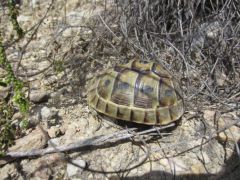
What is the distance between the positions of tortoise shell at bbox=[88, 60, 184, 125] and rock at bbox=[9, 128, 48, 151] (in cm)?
47

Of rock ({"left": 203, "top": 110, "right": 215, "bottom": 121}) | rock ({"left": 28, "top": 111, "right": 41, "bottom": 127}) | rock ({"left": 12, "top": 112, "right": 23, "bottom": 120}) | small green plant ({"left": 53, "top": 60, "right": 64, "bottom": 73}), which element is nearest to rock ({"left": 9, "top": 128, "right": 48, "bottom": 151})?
rock ({"left": 28, "top": 111, "right": 41, "bottom": 127})

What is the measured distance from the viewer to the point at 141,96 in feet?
8.65

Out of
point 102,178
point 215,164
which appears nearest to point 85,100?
point 102,178

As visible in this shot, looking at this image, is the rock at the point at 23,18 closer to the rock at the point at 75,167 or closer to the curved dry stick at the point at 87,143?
the curved dry stick at the point at 87,143

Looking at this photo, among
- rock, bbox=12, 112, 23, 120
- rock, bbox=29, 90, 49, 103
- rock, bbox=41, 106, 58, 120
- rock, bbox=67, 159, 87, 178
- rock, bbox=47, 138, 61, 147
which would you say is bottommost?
rock, bbox=67, 159, 87, 178

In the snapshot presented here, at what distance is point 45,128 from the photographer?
110 inches

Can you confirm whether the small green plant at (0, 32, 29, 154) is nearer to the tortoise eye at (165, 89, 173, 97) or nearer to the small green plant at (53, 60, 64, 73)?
the small green plant at (53, 60, 64, 73)

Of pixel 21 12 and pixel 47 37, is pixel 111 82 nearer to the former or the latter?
pixel 47 37

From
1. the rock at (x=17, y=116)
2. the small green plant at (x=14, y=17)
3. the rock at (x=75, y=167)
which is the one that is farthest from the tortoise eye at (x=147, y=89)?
the small green plant at (x=14, y=17)

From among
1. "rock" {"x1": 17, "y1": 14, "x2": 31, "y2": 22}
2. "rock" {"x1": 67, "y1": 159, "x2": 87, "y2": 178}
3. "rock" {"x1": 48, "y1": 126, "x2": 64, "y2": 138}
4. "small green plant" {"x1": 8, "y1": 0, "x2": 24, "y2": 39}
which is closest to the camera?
"rock" {"x1": 67, "y1": 159, "x2": 87, "y2": 178}

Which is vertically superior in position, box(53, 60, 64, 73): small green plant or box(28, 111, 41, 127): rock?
box(53, 60, 64, 73): small green plant

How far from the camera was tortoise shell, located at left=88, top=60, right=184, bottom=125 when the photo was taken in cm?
263

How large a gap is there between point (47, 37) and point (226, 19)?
1.79m

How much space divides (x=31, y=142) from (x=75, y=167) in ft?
1.25
